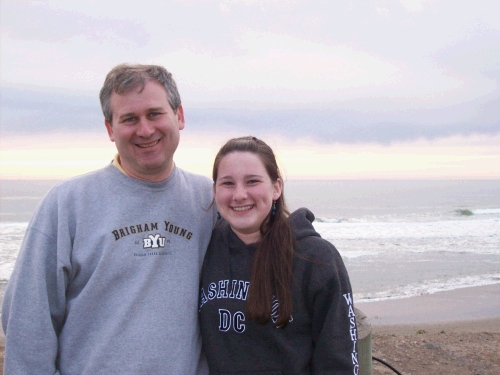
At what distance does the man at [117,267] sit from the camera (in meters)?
2.34

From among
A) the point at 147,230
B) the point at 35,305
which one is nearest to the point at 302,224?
the point at 147,230

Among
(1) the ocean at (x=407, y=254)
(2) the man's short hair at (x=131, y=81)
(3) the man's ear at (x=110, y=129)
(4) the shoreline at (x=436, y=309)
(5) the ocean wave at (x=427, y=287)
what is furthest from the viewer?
(1) the ocean at (x=407, y=254)

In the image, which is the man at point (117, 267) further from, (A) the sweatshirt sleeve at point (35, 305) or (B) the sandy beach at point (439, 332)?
(B) the sandy beach at point (439, 332)

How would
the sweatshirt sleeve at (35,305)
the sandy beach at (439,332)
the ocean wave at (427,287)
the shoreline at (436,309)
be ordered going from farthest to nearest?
the ocean wave at (427,287) → the shoreline at (436,309) → the sandy beach at (439,332) → the sweatshirt sleeve at (35,305)

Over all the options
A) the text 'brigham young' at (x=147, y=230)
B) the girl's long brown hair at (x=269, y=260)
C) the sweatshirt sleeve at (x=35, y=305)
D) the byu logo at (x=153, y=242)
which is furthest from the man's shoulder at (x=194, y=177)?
the sweatshirt sleeve at (x=35, y=305)

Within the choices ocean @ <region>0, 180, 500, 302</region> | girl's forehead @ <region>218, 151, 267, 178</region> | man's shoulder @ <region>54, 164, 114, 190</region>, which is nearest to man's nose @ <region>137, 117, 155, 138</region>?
man's shoulder @ <region>54, 164, 114, 190</region>

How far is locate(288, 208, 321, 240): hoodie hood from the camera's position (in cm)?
271

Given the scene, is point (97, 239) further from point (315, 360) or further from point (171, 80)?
point (315, 360)

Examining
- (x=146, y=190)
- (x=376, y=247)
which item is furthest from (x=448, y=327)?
(x=376, y=247)

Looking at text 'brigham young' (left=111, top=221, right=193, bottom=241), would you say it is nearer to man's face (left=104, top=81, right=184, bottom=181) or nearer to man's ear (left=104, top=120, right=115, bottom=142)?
man's face (left=104, top=81, right=184, bottom=181)

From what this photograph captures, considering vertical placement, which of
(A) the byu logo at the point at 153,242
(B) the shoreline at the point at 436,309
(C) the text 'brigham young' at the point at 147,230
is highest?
(C) the text 'brigham young' at the point at 147,230

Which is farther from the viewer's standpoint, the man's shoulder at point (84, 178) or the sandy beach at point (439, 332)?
the sandy beach at point (439, 332)

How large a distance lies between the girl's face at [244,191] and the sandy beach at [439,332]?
416cm

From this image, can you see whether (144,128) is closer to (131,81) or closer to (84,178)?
(131,81)
